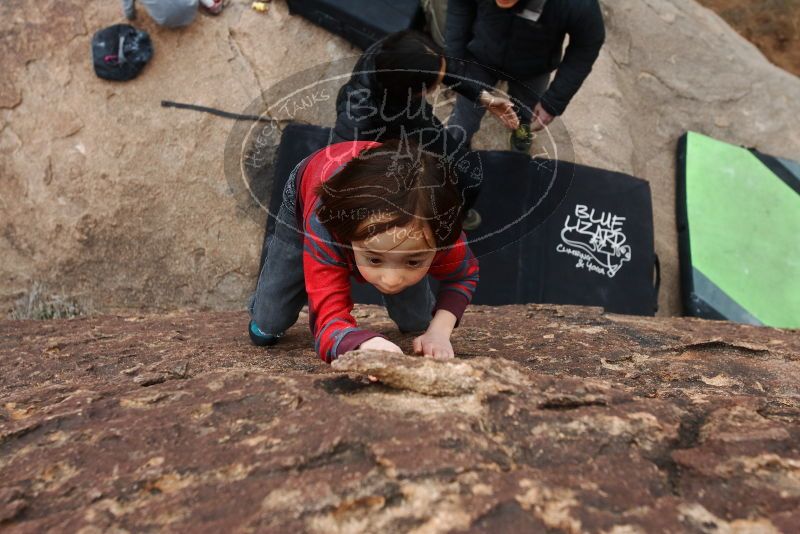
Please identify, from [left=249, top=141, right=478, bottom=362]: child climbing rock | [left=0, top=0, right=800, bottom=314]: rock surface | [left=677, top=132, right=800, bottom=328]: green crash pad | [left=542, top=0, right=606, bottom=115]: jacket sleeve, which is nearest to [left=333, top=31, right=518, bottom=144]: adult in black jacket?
[left=249, top=141, right=478, bottom=362]: child climbing rock

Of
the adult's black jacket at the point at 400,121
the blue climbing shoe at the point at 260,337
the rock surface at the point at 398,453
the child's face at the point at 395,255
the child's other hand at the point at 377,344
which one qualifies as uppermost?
the adult's black jacket at the point at 400,121

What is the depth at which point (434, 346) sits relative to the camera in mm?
1363

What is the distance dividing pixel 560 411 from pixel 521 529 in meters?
0.26

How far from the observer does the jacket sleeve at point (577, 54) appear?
231 centimetres

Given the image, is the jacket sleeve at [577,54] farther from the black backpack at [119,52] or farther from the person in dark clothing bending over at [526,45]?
the black backpack at [119,52]

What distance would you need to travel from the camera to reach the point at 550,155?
5.38 feet

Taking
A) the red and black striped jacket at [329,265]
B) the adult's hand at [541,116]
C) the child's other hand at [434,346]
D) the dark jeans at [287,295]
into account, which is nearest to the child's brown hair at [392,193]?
the red and black striped jacket at [329,265]

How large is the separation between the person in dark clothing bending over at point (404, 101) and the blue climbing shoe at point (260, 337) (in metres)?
0.57

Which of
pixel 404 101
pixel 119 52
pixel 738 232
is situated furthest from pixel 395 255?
pixel 738 232

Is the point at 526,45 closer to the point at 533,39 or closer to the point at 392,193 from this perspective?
the point at 533,39

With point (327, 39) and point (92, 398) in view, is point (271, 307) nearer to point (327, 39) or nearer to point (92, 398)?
point (92, 398)

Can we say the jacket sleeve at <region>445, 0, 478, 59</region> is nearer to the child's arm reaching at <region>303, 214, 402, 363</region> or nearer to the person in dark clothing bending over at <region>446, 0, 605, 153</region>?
the person in dark clothing bending over at <region>446, 0, 605, 153</region>

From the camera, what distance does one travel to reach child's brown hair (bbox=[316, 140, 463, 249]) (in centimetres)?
104

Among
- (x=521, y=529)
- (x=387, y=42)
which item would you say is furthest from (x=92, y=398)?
(x=387, y=42)
